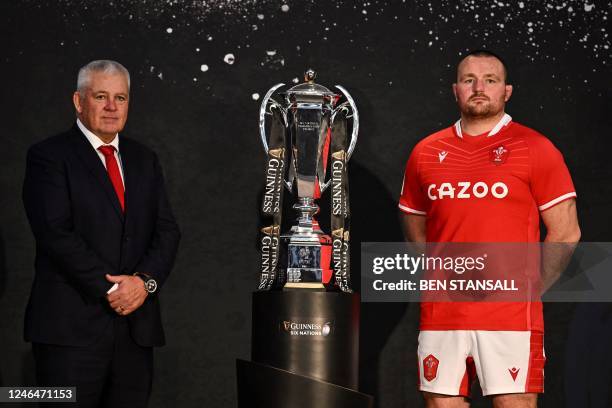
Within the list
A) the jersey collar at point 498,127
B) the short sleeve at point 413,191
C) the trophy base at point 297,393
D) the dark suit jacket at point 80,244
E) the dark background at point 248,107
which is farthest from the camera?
the dark background at point 248,107

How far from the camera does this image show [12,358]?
402 cm

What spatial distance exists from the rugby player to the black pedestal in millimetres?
304

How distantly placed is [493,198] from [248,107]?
1350 millimetres

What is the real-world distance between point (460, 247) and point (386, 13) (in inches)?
54.2

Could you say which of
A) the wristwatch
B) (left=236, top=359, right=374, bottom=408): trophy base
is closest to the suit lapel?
the wristwatch

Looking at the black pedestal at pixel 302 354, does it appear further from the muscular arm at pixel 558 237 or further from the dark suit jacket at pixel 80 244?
the muscular arm at pixel 558 237

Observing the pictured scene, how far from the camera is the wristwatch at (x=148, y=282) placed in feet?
10.3

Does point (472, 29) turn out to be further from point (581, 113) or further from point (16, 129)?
point (16, 129)

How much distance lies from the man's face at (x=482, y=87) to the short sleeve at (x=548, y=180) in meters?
0.22

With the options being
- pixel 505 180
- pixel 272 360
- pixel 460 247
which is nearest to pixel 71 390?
pixel 272 360

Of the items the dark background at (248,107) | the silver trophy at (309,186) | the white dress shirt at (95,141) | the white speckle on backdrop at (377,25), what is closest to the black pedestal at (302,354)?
the silver trophy at (309,186)

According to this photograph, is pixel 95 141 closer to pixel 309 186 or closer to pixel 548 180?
pixel 309 186

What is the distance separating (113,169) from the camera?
323cm

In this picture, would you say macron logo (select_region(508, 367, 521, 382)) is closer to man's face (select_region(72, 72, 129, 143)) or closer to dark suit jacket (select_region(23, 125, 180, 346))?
dark suit jacket (select_region(23, 125, 180, 346))
